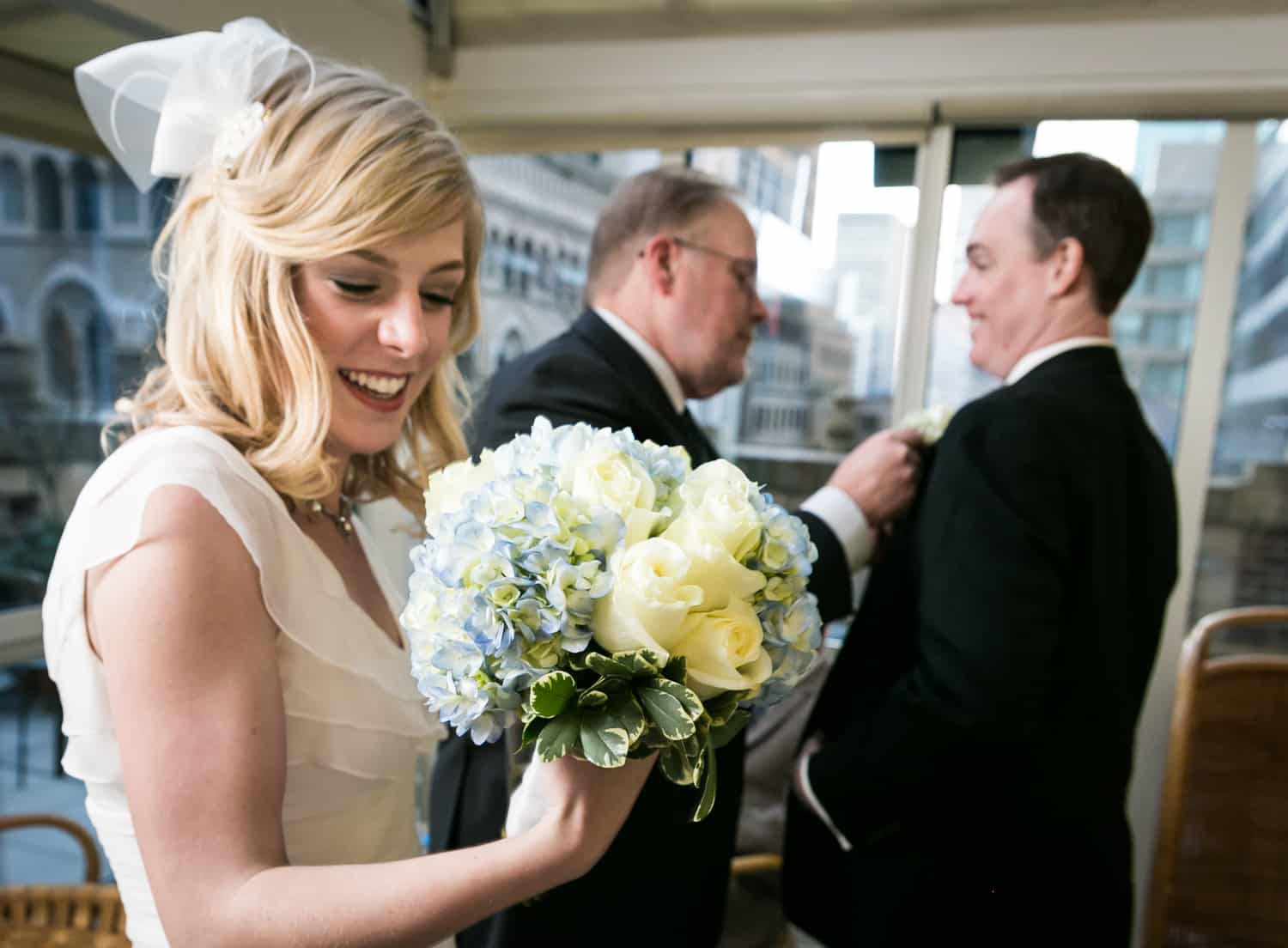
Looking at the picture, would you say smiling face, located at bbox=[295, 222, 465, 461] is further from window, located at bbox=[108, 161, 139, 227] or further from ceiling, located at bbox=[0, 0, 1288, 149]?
window, located at bbox=[108, 161, 139, 227]

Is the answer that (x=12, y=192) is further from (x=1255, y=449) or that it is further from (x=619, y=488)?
(x=1255, y=449)

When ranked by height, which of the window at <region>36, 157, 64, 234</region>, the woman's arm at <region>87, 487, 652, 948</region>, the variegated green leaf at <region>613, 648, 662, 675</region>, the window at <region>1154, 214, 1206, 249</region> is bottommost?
the woman's arm at <region>87, 487, 652, 948</region>

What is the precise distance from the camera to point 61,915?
3.80ft

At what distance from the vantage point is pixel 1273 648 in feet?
6.33

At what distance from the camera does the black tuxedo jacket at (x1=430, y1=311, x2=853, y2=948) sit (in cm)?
114

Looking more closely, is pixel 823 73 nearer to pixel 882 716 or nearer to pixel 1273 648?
pixel 882 716

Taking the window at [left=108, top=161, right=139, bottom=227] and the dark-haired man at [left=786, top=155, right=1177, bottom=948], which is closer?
the dark-haired man at [left=786, top=155, right=1177, bottom=948]

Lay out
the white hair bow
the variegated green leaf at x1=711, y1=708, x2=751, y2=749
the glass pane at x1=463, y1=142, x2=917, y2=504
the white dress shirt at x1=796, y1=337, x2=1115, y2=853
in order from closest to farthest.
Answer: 1. the variegated green leaf at x1=711, y1=708, x2=751, y2=749
2. the white hair bow
3. the white dress shirt at x1=796, y1=337, x2=1115, y2=853
4. the glass pane at x1=463, y1=142, x2=917, y2=504

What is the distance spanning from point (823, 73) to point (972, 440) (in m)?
1.12

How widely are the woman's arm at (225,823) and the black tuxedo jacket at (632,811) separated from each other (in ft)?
1.58

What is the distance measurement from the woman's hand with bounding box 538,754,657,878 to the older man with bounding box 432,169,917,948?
471mm

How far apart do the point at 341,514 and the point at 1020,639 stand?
36.7 inches

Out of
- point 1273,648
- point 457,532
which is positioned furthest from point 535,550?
point 1273,648

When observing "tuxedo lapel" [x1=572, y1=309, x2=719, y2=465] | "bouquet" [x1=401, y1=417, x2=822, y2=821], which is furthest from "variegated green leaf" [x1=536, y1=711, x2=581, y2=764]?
"tuxedo lapel" [x1=572, y1=309, x2=719, y2=465]
